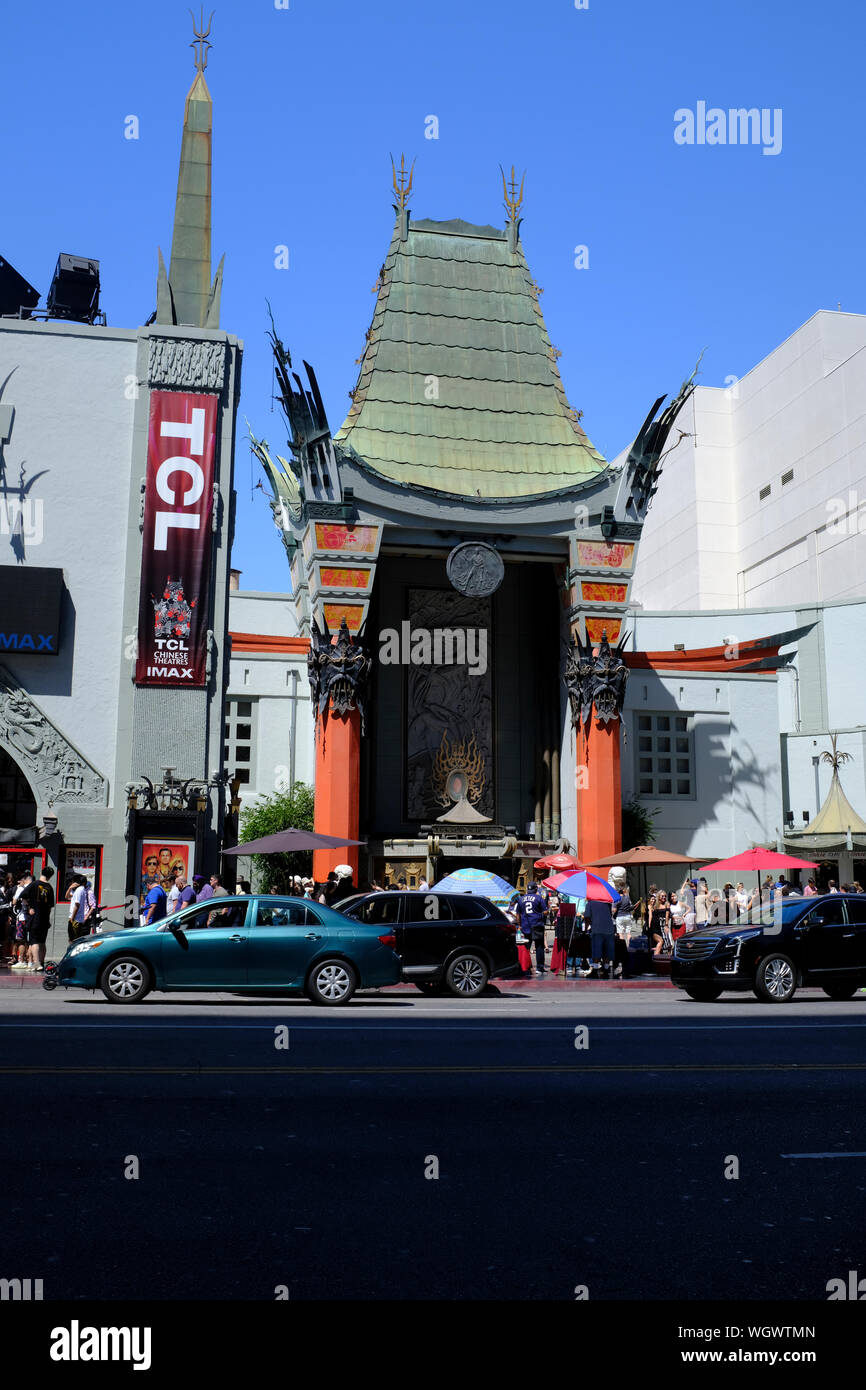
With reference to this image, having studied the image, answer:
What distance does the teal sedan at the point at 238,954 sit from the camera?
629 inches

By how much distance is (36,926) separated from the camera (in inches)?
901

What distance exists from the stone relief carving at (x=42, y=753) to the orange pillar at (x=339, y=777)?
1045 cm

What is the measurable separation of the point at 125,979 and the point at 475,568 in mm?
26971

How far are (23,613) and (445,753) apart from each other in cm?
1856

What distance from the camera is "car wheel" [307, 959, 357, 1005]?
16.5 m

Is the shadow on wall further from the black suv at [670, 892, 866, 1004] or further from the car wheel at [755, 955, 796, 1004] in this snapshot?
the car wheel at [755, 955, 796, 1004]

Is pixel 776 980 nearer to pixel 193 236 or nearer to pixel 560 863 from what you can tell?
pixel 560 863

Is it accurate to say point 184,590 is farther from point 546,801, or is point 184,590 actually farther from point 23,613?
point 546,801

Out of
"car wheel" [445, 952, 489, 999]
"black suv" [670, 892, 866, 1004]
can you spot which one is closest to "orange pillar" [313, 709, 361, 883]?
"car wheel" [445, 952, 489, 999]

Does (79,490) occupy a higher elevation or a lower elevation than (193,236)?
lower

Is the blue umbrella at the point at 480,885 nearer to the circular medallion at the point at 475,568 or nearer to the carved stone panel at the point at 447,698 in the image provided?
the circular medallion at the point at 475,568

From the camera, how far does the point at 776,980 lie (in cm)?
1839

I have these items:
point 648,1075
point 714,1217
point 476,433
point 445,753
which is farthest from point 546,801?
point 714,1217

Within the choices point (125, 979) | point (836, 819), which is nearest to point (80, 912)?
point (125, 979)
